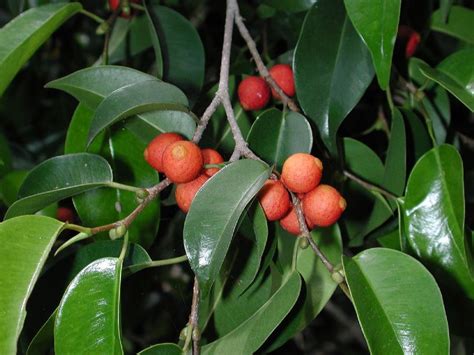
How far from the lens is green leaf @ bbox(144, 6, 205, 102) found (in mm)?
1024

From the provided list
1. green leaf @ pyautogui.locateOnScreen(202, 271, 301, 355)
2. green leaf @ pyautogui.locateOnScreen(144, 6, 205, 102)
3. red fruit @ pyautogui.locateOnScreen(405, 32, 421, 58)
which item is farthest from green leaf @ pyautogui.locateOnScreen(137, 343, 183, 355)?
red fruit @ pyautogui.locateOnScreen(405, 32, 421, 58)

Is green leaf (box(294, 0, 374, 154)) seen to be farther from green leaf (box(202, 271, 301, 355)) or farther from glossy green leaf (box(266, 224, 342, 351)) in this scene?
green leaf (box(202, 271, 301, 355))

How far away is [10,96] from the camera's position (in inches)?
66.2

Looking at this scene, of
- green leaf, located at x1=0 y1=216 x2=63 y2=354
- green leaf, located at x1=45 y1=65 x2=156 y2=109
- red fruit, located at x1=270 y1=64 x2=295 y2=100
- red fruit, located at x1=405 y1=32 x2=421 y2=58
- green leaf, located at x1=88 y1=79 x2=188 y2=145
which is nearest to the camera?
green leaf, located at x1=0 y1=216 x2=63 y2=354

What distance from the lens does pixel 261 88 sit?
0.93m

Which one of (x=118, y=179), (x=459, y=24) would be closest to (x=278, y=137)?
(x=118, y=179)

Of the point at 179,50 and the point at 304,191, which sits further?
the point at 179,50

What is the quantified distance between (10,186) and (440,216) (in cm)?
60

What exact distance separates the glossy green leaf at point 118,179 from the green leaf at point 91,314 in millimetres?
203

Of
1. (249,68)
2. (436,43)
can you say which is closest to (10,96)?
(249,68)

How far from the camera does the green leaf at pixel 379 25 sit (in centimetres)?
74

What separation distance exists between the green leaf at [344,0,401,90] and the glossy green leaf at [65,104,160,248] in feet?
1.04

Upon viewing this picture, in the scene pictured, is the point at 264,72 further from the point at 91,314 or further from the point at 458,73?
the point at 91,314

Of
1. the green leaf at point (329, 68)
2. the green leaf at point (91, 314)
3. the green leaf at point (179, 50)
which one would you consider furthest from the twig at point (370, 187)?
the green leaf at point (91, 314)
